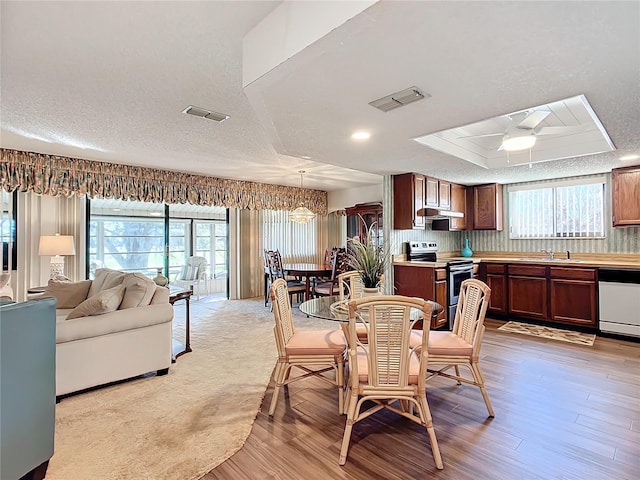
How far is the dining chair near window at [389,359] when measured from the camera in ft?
6.20

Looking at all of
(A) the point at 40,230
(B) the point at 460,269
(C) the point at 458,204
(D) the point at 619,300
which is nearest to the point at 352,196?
(C) the point at 458,204

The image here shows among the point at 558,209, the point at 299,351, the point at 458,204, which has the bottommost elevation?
the point at 299,351

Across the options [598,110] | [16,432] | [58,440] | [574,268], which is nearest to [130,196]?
[58,440]

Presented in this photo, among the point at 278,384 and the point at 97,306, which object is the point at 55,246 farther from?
the point at 278,384

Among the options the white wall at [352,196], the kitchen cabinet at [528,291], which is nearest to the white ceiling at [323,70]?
the kitchen cabinet at [528,291]

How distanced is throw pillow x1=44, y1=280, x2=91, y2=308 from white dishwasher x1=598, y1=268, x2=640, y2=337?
21.1ft

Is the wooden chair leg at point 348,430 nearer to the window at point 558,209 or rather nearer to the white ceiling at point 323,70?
the white ceiling at point 323,70

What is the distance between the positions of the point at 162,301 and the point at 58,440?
1.37m

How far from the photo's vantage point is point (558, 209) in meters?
5.32

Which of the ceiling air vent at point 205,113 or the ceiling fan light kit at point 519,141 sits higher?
the ceiling air vent at point 205,113

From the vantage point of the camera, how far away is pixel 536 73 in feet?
6.11

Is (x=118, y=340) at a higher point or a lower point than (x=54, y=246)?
lower

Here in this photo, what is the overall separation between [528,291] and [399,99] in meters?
4.09

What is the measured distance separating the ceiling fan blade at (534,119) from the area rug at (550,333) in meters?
2.82
